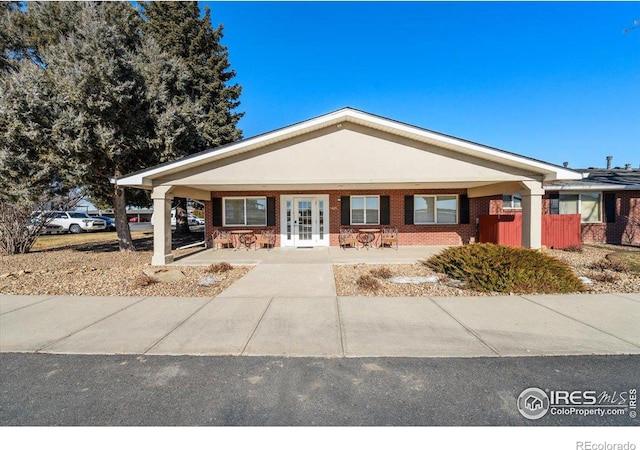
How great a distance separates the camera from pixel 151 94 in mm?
10508

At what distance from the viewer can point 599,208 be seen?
13344mm

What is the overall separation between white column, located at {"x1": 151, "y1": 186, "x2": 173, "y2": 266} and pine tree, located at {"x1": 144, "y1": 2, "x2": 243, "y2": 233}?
8.27 metres

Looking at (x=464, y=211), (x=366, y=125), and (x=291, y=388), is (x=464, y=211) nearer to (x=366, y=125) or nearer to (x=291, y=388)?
(x=366, y=125)

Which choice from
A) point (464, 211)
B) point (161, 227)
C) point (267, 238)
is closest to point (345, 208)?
point (267, 238)

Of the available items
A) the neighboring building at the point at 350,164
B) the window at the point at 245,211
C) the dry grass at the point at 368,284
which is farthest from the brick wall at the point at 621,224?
the window at the point at 245,211

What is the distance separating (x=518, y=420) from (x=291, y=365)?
2.20 meters

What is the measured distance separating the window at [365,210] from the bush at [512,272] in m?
5.83

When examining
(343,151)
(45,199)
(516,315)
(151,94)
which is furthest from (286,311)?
Result: (45,199)

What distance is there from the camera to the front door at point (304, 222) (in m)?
12.9

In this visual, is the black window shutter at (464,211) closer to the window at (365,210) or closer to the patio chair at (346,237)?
the window at (365,210)

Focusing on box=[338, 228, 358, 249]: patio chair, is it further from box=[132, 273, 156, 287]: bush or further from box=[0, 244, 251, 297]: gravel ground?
box=[132, 273, 156, 287]: bush

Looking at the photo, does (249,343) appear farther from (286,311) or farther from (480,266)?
(480,266)

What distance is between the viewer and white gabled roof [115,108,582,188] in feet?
28.3

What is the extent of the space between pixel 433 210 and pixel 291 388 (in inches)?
459
